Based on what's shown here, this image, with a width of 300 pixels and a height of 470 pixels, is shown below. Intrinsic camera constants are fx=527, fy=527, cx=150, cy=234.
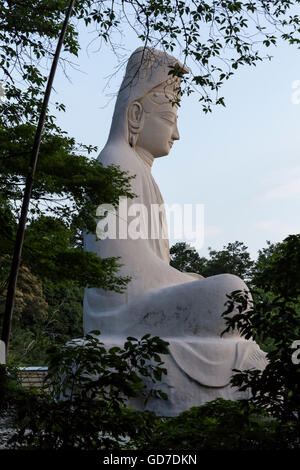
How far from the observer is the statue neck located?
7.34 m

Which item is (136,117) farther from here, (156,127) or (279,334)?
(279,334)

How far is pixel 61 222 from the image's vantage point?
478 centimetres

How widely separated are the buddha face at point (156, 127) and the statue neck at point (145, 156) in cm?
3

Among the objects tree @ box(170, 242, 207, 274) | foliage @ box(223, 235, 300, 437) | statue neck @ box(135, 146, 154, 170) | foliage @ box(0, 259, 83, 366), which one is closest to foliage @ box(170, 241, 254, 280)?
tree @ box(170, 242, 207, 274)

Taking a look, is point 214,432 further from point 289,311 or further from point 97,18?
point 97,18

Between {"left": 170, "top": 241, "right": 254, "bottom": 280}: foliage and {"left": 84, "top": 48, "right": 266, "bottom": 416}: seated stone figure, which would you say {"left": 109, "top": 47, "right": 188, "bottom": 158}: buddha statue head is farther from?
{"left": 170, "top": 241, "right": 254, "bottom": 280}: foliage

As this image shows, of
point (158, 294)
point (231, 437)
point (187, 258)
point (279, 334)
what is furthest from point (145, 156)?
point (187, 258)

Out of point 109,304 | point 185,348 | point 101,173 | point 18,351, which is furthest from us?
point 18,351

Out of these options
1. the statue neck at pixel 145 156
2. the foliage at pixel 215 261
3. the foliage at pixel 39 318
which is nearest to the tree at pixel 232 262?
the foliage at pixel 215 261

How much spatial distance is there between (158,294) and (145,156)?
224cm

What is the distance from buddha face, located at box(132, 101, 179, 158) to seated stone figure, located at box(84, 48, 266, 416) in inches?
0.5

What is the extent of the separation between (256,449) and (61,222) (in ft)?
10.3

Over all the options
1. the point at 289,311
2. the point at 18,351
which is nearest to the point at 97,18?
the point at 289,311

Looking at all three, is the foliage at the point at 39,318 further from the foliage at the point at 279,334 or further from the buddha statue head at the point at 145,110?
the foliage at the point at 279,334
